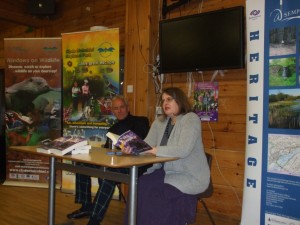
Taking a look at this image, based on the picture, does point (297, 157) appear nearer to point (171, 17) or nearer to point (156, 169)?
point (156, 169)

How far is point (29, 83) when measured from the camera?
15.2ft

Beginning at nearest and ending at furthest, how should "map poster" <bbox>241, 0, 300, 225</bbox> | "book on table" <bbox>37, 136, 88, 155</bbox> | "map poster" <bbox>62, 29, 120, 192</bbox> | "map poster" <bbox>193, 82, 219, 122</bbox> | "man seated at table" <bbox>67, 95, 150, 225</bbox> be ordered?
"book on table" <bbox>37, 136, 88, 155</bbox>
"map poster" <bbox>241, 0, 300, 225</bbox>
"man seated at table" <bbox>67, 95, 150, 225</bbox>
"map poster" <bbox>193, 82, 219, 122</bbox>
"map poster" <bbox>62, 29, 120, 192</bbox>

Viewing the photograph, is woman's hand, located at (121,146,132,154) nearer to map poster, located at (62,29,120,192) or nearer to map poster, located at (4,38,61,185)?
map poster, located at (62,29,120,192)

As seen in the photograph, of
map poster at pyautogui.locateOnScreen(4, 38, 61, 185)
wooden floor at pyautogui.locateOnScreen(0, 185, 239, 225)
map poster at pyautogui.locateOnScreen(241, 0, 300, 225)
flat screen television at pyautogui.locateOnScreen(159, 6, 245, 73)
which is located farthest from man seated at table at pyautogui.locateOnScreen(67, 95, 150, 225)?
map poster at pyautogui.locateOnScreen(4, 38, 61, 185)

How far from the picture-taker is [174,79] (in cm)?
384

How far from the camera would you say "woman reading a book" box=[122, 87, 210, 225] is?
214cm

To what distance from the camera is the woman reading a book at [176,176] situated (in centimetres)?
214

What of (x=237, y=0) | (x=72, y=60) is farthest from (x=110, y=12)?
(x=237, y=0)

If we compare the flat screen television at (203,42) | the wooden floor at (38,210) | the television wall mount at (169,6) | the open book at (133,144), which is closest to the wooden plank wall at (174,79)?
the television wall mount at (169,6)

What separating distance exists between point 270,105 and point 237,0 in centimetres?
127

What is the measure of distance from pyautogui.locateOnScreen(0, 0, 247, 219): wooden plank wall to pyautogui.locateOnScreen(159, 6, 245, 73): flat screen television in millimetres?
206

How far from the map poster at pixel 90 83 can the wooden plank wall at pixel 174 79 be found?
0.21m

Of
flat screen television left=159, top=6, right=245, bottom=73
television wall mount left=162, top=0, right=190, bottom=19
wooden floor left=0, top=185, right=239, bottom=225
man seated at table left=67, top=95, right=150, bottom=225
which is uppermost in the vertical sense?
television wall mount left=162, top=0, right=190, bottom=19

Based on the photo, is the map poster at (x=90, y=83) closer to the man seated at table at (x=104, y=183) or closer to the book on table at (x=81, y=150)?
the man seated at table at (x=104, y=183)
